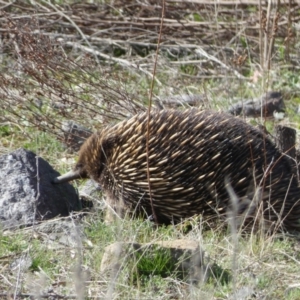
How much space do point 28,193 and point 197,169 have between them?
1.03m

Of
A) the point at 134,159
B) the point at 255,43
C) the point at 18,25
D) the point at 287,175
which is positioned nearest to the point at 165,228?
the point at 134,159

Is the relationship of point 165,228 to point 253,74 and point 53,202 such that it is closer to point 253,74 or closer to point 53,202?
point 53,202

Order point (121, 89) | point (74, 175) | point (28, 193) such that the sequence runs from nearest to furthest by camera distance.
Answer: point (28, 193)
point (74, 175)
point (121, 89)

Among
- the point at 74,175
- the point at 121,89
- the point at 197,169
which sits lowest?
the point at 74,175

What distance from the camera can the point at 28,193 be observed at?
4.87 metres

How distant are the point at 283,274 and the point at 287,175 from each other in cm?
99

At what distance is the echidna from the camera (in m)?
4.93

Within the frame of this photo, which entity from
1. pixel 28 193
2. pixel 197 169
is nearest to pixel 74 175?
pixel 28 193

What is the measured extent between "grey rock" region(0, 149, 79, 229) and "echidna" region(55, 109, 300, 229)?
0.40ft

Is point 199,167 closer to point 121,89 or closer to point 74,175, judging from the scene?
point 74,175

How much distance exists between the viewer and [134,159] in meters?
5.09

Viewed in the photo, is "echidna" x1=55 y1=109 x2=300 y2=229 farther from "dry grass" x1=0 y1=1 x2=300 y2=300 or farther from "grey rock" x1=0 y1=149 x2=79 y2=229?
"dry grass" x1=0 y1=1 x2=300 y2=300

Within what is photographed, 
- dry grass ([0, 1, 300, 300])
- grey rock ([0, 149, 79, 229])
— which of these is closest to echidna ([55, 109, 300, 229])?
grey rock ([0, 149, 79, 229])

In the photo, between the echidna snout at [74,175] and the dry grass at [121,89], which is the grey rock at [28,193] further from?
the dry grass at [121,89]
